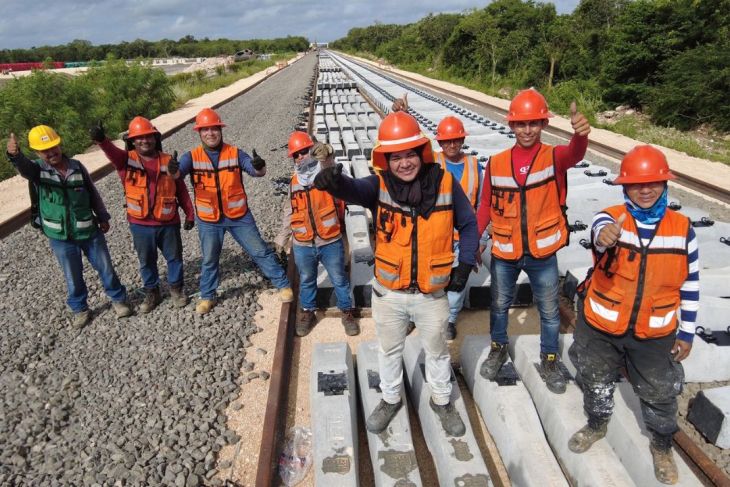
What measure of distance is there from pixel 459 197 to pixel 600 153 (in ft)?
35.4

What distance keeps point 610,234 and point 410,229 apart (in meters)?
1.04

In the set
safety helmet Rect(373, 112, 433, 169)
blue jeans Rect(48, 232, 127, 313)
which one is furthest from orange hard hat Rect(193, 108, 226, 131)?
safety helmet Rect(373, 112, 433, 169)

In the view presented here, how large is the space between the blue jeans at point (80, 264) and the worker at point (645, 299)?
4.46m

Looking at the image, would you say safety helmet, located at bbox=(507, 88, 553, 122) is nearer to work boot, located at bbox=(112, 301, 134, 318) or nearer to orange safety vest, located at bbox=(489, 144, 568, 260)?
orange safety vest, located at bbox=(489, 144, 568, 260)

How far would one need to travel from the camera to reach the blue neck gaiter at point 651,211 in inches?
102

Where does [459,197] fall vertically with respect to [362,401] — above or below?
above

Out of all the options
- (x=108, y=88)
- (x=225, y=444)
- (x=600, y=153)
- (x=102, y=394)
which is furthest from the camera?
(x=108, y=88)

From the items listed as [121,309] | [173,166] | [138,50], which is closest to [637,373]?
[173,166]

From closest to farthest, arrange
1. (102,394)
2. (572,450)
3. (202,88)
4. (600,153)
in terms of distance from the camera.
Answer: (572,450) < (102,394) < (600,153) < (202,88)

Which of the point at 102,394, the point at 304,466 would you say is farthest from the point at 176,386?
the point at 304,466

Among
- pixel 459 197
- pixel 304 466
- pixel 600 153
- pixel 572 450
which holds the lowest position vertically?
pixel 304 466

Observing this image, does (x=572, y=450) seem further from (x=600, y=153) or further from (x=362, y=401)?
(x=600, y=153)

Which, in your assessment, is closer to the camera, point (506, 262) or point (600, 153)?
point (506, 262)

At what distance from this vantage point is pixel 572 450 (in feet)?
10.3
